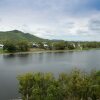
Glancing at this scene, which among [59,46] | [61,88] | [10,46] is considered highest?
[10,46]

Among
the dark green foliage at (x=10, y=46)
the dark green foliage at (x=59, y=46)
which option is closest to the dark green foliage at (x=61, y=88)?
the dark green foliage at (x=10, y=46)

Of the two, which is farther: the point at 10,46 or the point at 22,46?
the point at 22,46

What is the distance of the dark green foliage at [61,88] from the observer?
31.3m

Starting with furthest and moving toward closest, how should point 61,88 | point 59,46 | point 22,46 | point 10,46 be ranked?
point 59,46 < point 22,46 < point 10,46 < point 61,88

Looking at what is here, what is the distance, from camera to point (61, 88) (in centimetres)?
3297

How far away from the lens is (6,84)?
170 feet

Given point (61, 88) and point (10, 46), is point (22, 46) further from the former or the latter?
point (61, 88)

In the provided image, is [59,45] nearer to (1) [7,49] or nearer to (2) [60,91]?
(1) [7,49]

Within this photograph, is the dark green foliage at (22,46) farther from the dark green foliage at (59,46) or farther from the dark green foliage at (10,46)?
the dark green foliage at (59,46)

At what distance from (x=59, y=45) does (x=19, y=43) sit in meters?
39.2

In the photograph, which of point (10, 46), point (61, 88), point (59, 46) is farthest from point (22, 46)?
point (61, 88)

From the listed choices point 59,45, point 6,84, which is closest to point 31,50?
point 59,45

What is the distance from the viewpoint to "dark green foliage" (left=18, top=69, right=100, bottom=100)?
103 ft

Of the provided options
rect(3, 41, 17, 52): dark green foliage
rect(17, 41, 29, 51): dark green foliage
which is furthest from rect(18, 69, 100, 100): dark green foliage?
rect(17, 41, 29, 51): dark green foliage
